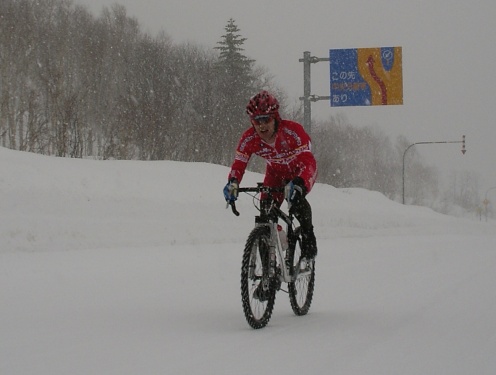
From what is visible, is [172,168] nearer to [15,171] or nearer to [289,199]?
[15,171]

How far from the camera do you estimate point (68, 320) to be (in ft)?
19.8

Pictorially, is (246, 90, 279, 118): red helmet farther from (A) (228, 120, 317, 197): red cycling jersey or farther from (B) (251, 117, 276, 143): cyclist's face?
(A) (228, 120, 317, 197): red cycling jersey

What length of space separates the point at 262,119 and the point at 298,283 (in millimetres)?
1730

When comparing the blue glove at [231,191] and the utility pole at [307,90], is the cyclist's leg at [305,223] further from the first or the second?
the utility pole at [307,90]

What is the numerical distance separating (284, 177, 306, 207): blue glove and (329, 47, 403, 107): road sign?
19.6 meters

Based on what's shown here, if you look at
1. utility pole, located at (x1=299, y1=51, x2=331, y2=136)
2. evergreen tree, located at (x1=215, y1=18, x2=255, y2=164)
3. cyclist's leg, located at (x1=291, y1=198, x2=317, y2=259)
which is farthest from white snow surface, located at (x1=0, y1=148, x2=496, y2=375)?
evergreen tree, located at (x1=215, y1=18, x2=255, y2=164)

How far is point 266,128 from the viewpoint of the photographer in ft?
20.8

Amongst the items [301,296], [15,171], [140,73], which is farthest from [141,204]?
[140,73]

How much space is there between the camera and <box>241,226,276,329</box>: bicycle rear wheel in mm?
5625

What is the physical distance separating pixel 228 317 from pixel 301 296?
34.3 inches

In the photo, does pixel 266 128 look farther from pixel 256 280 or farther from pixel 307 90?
pixel 307 90

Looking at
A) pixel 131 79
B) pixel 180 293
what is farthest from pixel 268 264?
pixel 131 79

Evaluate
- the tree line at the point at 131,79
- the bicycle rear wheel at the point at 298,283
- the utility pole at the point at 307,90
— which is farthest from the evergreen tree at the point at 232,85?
the bicycle rear wheel at the point at 298,283

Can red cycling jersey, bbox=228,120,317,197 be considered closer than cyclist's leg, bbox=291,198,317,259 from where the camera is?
Yes
